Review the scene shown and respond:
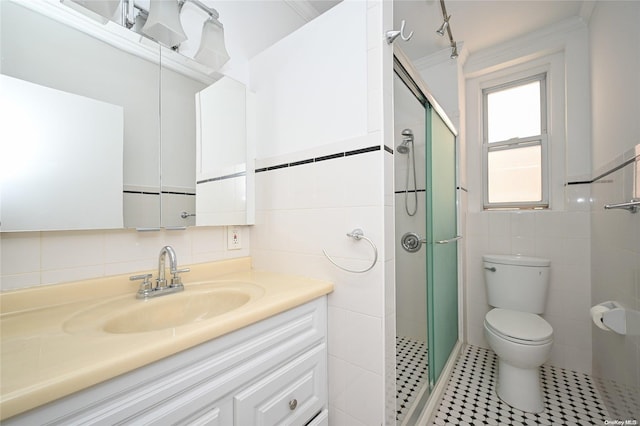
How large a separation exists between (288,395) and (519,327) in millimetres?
1442

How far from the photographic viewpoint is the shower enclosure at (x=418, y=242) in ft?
3.93

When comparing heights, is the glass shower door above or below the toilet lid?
above

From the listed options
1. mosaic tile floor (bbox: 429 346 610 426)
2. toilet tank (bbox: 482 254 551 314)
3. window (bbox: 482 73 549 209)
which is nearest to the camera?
mosaic tile floor (bbox: 429 346 610 426)

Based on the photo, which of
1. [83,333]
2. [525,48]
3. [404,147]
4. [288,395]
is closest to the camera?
[83,333]

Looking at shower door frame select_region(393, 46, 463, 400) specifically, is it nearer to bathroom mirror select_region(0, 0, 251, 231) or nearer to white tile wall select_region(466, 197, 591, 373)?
white tile wall select_region(466, 197, 591, 373)

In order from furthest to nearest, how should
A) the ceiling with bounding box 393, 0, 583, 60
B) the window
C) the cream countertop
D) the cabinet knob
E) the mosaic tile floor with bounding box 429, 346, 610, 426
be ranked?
1. the window
2. the ceiling with bounding box 393, 0, 583, 60
3. the mosaic tile floor with bounding box 429, 346, 610, 426
4. the cabinet knob
5. the cream countertop

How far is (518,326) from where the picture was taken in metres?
1.53

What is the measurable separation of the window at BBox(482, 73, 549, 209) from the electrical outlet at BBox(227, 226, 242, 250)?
81.9 inches

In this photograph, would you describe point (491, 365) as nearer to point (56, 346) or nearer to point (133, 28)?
point (56, 346)

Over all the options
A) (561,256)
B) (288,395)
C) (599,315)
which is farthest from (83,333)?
(561,256)

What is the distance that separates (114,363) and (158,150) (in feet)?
2.75

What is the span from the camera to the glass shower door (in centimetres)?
144

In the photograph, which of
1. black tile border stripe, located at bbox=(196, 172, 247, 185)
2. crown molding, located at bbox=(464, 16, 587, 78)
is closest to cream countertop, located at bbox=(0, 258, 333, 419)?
black tile border stripe, located at bbox=(196, 172, 247, 185)

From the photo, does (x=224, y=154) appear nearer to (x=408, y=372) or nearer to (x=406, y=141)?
(x=406, y=141)
